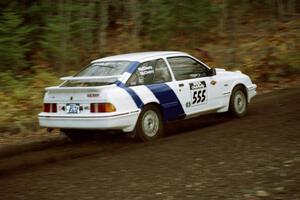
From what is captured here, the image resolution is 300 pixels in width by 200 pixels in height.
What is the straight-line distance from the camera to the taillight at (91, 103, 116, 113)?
8648 millimetres

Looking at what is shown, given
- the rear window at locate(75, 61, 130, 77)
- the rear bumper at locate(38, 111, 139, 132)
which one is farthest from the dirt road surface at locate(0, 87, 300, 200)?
the rear window at locate(75, 61, 130, 77)

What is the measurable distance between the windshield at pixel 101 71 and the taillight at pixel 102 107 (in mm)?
462

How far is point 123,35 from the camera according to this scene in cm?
2102

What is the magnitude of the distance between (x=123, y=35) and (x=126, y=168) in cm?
1449

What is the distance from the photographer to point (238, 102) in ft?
37.2

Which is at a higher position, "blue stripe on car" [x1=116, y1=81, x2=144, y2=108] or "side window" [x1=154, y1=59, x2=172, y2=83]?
"side window" [x1=154, y1=59, x2=172, y2=83]

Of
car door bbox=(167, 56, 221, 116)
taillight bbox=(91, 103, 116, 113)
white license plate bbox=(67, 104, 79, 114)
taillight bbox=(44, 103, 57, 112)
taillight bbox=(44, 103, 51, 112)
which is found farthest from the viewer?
car door bbox=(167, 56, 221, 116)

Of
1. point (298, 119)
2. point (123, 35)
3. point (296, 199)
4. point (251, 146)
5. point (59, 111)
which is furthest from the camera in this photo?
point (123, 35)

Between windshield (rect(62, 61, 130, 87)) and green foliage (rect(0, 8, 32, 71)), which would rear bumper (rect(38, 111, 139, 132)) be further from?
green foliage (rect(0, 8, 32, 71))

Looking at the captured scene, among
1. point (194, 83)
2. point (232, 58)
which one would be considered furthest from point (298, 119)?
point (232, 58)

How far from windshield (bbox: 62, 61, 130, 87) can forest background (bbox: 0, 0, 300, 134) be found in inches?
135

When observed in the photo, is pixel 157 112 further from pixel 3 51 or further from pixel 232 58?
pixel 232 58

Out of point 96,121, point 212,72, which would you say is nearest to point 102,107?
point 96,121

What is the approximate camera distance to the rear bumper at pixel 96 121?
8.66 metres
